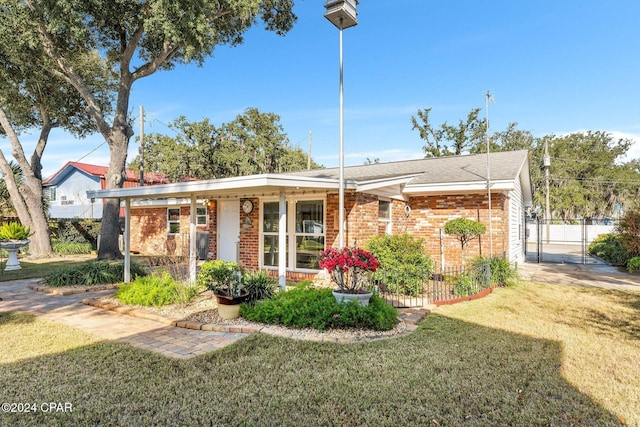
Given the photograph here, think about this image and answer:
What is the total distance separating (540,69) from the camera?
14.6 m

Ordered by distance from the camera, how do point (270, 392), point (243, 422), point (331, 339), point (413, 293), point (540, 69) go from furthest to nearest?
point (540, 69)
point (413, 293)
point (331, 339)
point (270, 392)
point (243, 422)

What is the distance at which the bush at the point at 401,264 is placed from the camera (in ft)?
24.1

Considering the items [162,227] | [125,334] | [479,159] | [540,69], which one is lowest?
[125,334]

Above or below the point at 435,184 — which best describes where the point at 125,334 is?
below

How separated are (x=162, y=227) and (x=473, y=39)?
15.7 meters

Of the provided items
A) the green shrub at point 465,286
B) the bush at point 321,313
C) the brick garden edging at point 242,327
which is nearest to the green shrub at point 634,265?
the green shrub at point 465,286

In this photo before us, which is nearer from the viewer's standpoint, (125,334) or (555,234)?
(125,334)

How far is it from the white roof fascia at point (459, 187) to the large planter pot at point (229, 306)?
21.7 ft

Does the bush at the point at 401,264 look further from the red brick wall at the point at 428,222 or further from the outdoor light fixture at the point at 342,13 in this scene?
the outdoor light fixture at the point at 342,13

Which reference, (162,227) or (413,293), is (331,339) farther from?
(162,227)

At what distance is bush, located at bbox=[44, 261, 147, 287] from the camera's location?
823 centimetres

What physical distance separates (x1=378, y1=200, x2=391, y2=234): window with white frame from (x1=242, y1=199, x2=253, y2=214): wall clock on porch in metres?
3.61

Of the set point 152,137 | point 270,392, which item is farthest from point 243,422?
point 152,137

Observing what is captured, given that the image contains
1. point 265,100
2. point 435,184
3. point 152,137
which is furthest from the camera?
point 152,137
